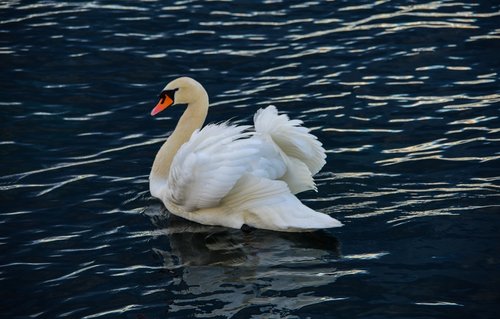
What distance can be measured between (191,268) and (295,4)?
28.7 ft

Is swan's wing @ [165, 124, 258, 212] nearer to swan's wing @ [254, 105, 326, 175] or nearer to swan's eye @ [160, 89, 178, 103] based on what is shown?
swan's wing @ [254, 105, 326, 175]

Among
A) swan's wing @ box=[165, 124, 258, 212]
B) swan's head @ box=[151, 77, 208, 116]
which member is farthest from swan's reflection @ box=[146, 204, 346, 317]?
swan's head @ box=[151, 77, 208, 116]

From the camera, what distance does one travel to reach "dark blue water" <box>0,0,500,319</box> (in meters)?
9.09

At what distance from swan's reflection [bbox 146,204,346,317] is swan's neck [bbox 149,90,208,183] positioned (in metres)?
0.80

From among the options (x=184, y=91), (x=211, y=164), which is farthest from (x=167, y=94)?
(x=211, y=164)

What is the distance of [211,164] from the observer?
10016mm

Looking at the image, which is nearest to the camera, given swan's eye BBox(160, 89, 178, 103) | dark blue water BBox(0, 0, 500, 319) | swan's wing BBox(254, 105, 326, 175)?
dark blue water BBox(0, 0, 500, 319)

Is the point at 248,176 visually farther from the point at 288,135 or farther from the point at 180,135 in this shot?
the point at 180,135

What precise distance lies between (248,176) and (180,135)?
187 cm

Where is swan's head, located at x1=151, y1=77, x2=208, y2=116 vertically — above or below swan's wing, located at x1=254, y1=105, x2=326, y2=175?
above

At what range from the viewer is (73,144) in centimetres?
1289

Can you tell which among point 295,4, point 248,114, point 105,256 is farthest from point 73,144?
point 295,4

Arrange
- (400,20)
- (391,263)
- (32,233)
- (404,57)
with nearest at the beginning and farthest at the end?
(391,263) < (32,233) < (404,57) < (400,20)

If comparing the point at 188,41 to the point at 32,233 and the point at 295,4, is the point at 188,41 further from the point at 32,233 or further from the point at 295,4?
the point at 32,233
